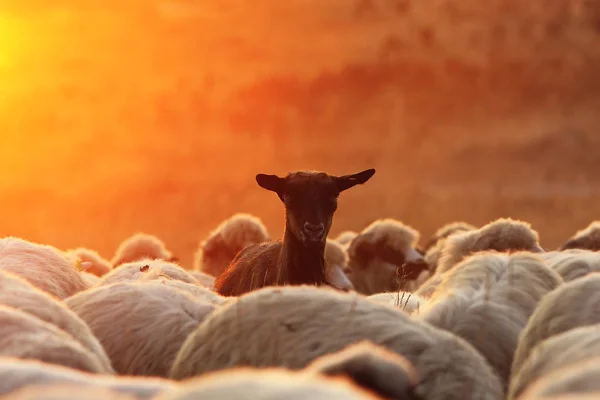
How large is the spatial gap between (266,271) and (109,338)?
338cm

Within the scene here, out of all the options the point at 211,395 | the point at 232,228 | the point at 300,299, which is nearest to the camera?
the point at 211,395

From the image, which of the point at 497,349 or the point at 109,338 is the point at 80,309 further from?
the point at 497,349

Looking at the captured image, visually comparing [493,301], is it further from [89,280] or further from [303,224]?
[89,280]

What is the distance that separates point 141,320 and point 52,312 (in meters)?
0.68

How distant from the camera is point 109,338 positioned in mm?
4969

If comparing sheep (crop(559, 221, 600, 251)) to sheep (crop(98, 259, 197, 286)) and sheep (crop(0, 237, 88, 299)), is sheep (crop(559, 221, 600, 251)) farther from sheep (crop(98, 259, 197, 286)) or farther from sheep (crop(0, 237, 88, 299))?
sheep (crop(0, 237, 88, 299))

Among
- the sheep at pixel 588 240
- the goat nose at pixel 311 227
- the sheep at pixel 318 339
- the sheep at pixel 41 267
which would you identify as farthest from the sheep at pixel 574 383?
the sheep at pixel 588 240

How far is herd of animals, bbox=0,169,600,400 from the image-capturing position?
281 centimetres

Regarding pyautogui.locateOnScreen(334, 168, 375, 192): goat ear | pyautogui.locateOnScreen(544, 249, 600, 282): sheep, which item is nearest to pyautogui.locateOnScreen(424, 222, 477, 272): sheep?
pyautogui.locateOnScreen(334, 168, 375, 192): goat ear

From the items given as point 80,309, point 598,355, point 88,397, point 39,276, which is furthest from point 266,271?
point 88,397

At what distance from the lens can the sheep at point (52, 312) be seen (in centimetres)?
433

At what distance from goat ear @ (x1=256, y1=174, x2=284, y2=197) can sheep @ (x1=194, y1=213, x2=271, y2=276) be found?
4982 millimetres

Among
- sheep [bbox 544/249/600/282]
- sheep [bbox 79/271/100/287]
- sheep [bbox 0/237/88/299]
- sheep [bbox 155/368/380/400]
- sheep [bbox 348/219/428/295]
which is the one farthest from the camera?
sheep [bbox 348/219/428/295]

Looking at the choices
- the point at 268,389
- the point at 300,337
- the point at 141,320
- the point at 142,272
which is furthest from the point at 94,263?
the point at 268,389
